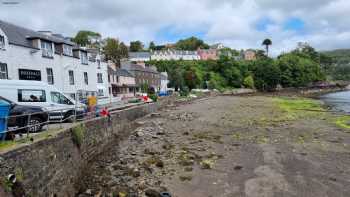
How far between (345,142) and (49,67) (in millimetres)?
26534

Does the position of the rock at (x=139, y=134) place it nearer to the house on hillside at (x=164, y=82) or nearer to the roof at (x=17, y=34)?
the roof at (x=17, y=34)

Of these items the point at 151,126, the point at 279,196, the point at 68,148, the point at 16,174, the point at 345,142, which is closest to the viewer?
the point at 16,174

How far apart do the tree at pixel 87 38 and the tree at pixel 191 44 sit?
278 feet

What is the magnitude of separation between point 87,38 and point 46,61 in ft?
209

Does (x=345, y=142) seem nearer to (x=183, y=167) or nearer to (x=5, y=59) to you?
(x=183, y=167)

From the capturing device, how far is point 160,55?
13900cm

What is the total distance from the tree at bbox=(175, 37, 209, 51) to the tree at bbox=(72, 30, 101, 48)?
84804 mm

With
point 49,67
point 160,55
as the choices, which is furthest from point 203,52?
point 49,67

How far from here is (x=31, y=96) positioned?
595 inches

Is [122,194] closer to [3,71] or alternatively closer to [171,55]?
[3,71]

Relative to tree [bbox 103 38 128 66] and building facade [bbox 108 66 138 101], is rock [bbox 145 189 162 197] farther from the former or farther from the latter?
tree [bbox 103 38 128 66]

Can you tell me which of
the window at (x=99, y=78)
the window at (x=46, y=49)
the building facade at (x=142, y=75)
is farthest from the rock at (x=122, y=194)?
the building facade at (x=142, y=75)

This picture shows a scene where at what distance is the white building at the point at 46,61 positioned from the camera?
78.6 ft

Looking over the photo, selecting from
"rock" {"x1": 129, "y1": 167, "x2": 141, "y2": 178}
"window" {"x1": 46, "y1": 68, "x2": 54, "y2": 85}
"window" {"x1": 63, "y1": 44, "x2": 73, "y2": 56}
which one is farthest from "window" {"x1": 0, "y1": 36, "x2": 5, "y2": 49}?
"rock" {"x1": 129, "y1": 167, "x2": 141, "y2": 178}
